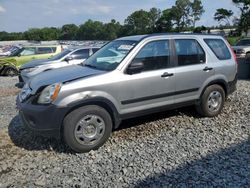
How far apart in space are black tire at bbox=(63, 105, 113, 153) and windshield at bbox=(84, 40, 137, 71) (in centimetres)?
78

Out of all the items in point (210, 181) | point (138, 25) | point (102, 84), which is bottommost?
A: point (210, 181)

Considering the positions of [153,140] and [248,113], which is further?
[248,113]

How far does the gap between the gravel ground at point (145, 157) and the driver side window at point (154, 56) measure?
1.18m

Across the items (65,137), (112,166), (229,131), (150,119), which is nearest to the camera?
(112,166)

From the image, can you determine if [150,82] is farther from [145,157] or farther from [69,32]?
[69,32]

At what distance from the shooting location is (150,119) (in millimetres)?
5969

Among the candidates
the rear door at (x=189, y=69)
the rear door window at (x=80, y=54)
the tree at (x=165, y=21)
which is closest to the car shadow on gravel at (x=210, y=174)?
the rear door at (x=189, y=69)

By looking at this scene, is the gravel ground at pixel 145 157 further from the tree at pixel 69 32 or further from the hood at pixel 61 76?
the tree at pixel 69 32

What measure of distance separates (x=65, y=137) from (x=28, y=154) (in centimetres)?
70

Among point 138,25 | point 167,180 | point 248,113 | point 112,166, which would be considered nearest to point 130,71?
point 112,166

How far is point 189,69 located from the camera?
5531 mm

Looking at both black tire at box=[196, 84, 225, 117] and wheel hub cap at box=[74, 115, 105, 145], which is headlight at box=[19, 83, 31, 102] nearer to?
wheel hub cap at box=[74, 115, 105, 145]

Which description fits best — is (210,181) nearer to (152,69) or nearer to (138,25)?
(152,69)

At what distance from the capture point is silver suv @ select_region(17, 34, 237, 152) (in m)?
4.39
